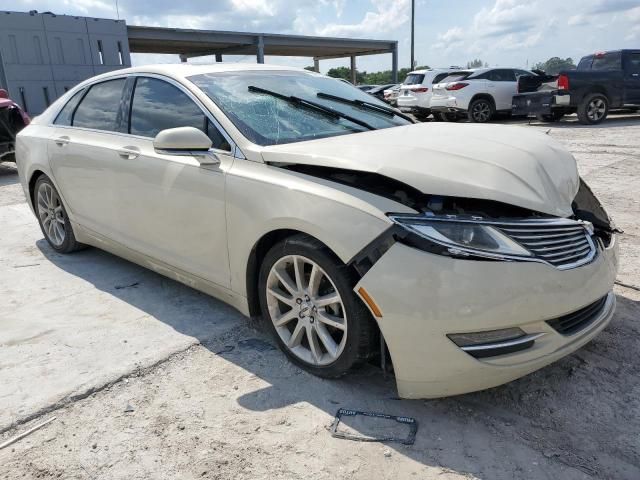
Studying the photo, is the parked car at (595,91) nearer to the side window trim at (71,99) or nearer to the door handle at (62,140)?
the side window trim at (71,99)

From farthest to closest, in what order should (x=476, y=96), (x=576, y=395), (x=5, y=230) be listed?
(x=476, y=96) → (x=5, y=230) → (x=576, y=395)

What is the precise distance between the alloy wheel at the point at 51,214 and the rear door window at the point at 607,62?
1399 centimetres

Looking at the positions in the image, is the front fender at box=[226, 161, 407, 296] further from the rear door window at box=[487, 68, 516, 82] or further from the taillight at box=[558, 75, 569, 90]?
the rear door window at box=[487, 68, 516, 82]

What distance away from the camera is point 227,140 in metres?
3.07

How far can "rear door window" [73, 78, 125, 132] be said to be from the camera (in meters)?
3.99

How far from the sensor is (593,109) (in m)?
14.1

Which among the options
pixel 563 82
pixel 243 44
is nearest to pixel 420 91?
pixel 563 82

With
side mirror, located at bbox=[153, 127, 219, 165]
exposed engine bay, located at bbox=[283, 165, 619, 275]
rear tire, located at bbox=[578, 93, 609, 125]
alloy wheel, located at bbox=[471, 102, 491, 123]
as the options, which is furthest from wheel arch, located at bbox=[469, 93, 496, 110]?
side mirror, located at bbox=[153, 127, 219, 165]

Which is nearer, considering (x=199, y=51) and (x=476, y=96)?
(x=476, y=96)

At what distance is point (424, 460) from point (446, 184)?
118 centimetres

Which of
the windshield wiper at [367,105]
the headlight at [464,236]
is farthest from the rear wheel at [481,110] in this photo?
the headlight at [464,236]

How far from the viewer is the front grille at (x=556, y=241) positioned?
232 cm

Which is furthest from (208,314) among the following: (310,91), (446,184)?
(446,184)

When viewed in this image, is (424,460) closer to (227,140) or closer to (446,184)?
(446,184)
